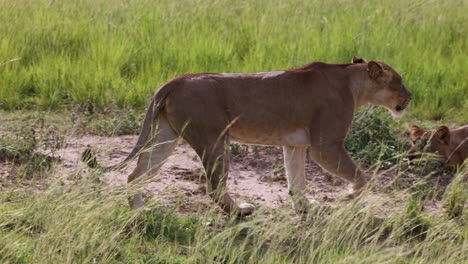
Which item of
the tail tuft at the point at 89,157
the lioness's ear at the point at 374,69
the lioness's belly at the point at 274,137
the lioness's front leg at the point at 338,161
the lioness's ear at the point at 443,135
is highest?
the lioness's ear at the point at 374,69

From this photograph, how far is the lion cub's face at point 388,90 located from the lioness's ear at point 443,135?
0.77 m

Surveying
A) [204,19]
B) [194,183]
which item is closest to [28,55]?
[204,19]

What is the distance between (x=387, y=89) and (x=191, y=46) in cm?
350

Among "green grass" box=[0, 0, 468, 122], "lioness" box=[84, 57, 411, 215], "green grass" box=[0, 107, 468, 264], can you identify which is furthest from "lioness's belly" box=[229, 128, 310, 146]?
"green grass" box=[0, 0, 468, 122]

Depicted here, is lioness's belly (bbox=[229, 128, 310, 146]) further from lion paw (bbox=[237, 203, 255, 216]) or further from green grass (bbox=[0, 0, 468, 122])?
green grass (bbox=[0, 0, 468, 122])

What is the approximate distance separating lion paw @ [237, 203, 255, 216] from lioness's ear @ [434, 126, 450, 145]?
2.06m

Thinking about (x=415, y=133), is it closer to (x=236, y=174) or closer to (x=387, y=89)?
(x=387, y=89)

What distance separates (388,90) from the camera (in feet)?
19.4

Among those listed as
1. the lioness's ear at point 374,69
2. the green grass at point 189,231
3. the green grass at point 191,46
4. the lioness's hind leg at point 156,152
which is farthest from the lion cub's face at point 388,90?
the green grass at point 191,46

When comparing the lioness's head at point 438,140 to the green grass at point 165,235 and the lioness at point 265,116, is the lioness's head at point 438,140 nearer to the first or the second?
the lioness at point 265,116

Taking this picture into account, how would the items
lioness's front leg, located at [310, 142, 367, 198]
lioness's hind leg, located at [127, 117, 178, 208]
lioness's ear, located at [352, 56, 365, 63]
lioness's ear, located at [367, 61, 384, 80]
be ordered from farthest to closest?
lioness's ear, located at [352, 56, 365, 63], lioness's ear, located at [367, 61, 384, 80], lioness's front leg, located at [310, 142, 367, 198], lioness's hind leg, located at [127, 117, 178, 208]

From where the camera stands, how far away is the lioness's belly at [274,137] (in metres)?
5.44

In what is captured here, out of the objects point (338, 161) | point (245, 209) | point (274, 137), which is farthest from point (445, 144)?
point (245, 209)

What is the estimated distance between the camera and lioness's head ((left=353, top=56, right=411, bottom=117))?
5852mm
